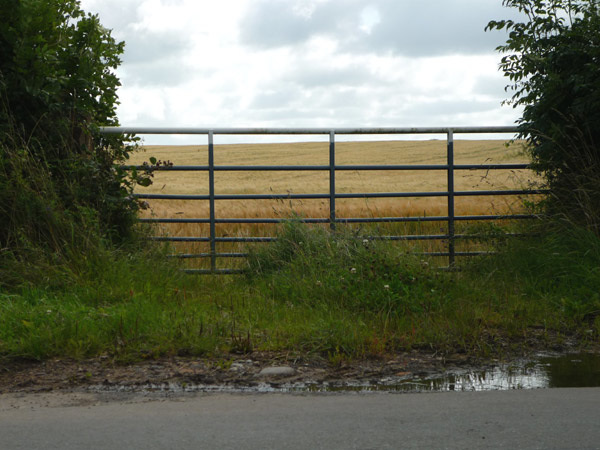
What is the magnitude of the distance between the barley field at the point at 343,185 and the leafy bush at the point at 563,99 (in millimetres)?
715

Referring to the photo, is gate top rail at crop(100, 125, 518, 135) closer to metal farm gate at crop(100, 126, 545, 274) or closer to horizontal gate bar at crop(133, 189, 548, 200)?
metal farm gate at crop(100, 126, 545, 274)

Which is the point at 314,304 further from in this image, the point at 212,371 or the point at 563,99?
the point at 563,99

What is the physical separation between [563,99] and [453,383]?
5.68 m

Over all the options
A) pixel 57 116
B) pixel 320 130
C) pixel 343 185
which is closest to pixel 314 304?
pixel 320 130

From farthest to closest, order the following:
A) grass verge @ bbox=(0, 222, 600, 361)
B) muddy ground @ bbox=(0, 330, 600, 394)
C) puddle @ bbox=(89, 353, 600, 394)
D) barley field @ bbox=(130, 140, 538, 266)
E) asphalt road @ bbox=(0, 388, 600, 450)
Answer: barley field @ bbox=(130, 140, 538, 266), grass verge @ bbox=(0, 222, 600, 361), muddy ground @ bbox=(0, 330, 600, 394), puddle @ bbox=(89, 353, 600, 394), asphalt road @ bbox=(0, 388, 600, 450)

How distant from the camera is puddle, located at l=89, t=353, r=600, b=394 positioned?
516 cm

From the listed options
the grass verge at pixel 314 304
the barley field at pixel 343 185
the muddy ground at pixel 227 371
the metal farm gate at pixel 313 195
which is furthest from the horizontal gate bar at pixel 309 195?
the muddy ground at pixel 227 371

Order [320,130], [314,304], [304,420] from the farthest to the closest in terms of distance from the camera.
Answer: [320,130], [314,304], [304,420]

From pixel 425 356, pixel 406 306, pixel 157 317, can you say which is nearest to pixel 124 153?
pixel 157 317

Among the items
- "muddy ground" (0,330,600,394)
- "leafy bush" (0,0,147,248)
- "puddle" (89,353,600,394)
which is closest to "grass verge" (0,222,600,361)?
"muddy ground" (0,330,600,394)

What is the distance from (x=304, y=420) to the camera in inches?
172

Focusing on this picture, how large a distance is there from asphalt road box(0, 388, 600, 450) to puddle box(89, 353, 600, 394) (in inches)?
7.7

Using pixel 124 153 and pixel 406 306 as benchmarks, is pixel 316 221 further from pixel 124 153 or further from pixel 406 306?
pixel 406 306

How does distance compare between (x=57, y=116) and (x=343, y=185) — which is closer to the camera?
(x=57, y=116)
